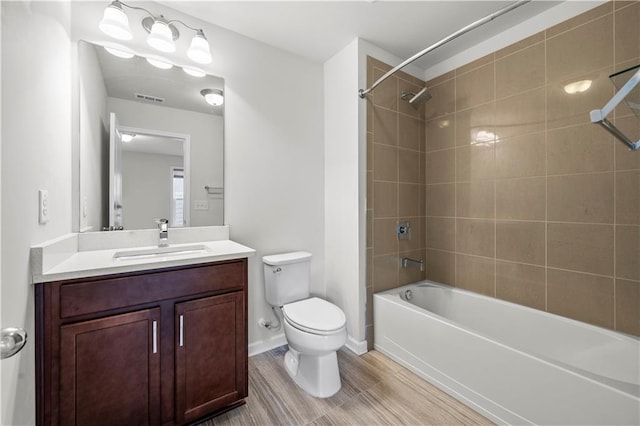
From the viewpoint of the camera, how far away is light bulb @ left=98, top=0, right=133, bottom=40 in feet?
4.76

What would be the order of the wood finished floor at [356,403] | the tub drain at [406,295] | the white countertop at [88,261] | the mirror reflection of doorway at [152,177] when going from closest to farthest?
the white countertop at [88,261] → the wood finished floor at [356,403] → the mirror reflection of doorway at [152,177] → the tub drain at [406,295]

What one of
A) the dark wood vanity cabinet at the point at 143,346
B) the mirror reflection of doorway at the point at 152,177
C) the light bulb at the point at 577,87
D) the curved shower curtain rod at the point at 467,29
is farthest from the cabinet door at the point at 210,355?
the light bulb at the point at 577,87

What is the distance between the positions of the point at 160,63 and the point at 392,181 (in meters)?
1.86

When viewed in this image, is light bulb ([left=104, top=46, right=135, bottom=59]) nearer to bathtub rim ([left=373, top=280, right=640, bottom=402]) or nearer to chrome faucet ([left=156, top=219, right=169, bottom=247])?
chrome faucet ([left=156, top=219, right=169, bottom=247])

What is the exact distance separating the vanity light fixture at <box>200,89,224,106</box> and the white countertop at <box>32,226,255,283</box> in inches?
41.2

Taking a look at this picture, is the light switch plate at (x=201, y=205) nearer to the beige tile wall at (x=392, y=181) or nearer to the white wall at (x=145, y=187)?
the white wall at (x=145, y=187)

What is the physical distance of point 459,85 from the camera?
229cm

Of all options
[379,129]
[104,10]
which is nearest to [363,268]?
[379,129]

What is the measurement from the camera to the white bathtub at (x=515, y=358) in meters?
1.16

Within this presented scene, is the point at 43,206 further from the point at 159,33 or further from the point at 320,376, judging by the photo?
the point at 320,376

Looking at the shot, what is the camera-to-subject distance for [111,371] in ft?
3.75

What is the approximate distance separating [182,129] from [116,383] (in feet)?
4.76

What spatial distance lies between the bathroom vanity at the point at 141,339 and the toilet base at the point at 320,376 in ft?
1.36

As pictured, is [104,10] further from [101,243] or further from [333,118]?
[333,118]
